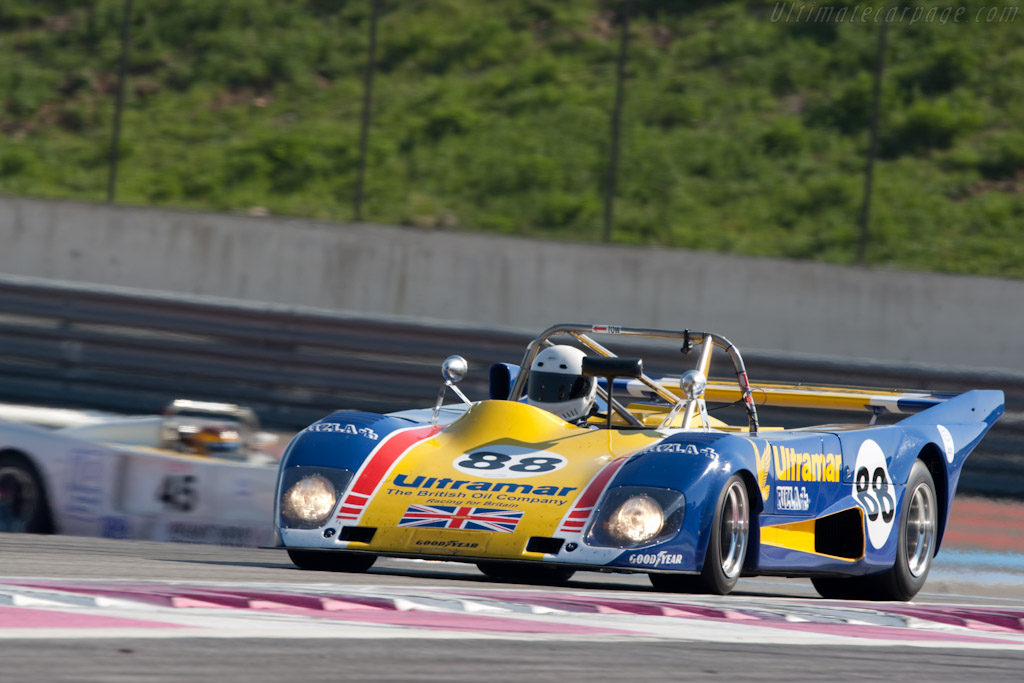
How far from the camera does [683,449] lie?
19.5ft

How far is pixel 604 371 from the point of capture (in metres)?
6.42

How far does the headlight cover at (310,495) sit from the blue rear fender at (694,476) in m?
1.08

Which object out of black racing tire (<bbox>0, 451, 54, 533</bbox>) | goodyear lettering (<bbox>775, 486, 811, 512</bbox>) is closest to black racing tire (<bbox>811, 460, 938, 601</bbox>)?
goodyear lettering (<bbox>775, 486, 811, 512</bbox>)

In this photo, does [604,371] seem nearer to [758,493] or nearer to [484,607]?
[758,493]

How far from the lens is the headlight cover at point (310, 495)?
6.21 metres

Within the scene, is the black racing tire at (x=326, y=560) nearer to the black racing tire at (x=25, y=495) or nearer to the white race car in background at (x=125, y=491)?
the white race car in background at (x=125, y=491)

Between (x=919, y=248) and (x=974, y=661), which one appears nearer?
(x=974, y=661)

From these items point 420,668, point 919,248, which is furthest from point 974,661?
point 919,248

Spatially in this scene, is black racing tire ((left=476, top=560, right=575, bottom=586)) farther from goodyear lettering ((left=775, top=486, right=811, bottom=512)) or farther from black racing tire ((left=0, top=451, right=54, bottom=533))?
black racing tire ((left=0, top=451, right=54, bottom=533))

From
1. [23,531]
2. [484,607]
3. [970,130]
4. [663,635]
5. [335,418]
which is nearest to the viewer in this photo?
[663,635]

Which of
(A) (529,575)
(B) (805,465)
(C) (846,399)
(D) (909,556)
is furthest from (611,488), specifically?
(C) (846,399)

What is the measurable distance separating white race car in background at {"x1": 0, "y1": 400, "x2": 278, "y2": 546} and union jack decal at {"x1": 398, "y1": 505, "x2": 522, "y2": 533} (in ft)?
7.81

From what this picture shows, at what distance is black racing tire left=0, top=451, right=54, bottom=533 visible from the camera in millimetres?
8188

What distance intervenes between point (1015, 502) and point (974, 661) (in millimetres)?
4916
